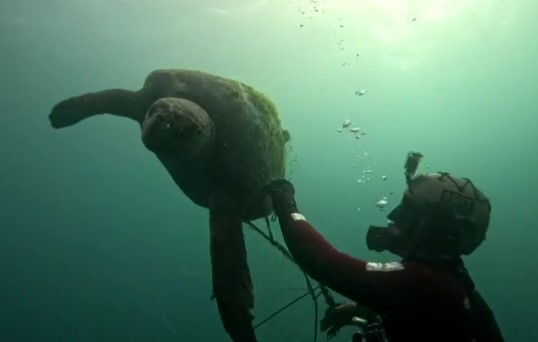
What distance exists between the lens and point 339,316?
16.1 feet

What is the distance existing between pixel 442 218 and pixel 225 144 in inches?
104

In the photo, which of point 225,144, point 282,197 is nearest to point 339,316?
point 282,197

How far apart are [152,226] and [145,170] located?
54.5 ft

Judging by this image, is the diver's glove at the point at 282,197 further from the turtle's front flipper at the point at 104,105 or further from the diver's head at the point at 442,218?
the turtle's front flipper at the point at 104,105

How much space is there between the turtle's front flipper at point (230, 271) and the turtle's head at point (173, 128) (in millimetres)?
852

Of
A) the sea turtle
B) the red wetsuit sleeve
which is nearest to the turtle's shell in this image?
the sea turtle

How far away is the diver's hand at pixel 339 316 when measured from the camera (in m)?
4.89

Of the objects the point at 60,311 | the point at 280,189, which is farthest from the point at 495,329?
the point at 60,311

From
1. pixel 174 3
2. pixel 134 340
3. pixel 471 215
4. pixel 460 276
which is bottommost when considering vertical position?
pixel 134 340

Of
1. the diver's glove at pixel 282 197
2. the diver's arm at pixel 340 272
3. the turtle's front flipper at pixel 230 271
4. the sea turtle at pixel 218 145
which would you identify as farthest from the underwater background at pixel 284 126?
the diver's arm at pixel 340 272

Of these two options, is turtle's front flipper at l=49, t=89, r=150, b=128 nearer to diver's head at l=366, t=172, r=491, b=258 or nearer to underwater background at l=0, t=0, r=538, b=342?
diver's head at l=366, t=172, r=491, b=258

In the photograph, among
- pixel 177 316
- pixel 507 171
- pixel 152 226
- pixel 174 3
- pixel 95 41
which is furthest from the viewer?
pixel 507 171

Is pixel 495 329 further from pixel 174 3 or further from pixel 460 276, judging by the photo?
pixel 174 3

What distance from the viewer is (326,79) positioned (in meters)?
50.9
